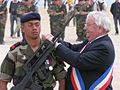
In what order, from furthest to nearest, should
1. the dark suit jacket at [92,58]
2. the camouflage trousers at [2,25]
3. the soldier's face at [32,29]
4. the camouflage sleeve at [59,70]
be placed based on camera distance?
the camouflage trousers at [2,25] → the camouflage sleeve at [59,70] → the soldier's face at [32,29] → the dark suit jacket at [92,58]

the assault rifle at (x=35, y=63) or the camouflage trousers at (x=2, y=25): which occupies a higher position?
the assault rifle at (x=35, y=63)

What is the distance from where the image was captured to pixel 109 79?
4.30m

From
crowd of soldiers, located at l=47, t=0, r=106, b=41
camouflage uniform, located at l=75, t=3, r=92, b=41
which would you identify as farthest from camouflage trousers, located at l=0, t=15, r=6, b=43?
camouflage uniform, located at l=75, t=3, r=92, b=41

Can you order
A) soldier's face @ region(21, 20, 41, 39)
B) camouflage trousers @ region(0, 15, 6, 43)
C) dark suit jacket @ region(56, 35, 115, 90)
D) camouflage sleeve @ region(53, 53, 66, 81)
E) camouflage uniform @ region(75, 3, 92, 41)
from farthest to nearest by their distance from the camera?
1. camouflage trousers @ region(0, 15, 6, 43)
2. camouflage uniform @ region(75, 3, 92, 41)
3. camouflage sleeve @ region(53, 53, 66, 81)
4. soldier's face @ region(21, 20, 41, 39)
5. dark suit jacket @ region(56, 35, 115, 90)

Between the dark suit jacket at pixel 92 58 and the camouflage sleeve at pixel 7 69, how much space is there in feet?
1.53

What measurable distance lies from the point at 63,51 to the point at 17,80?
1.73 feet

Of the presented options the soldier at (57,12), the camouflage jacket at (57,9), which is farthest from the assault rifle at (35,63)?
the camouflage jacket at (57,9)

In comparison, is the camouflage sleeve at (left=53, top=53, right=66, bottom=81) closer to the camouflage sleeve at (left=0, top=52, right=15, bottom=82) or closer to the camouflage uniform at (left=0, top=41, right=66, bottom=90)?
the camouflage uniform at (left=0, top=41, right=66, bottom=90)

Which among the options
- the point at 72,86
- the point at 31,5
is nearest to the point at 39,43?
the point at 72,86

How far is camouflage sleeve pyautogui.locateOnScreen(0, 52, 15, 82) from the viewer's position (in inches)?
171

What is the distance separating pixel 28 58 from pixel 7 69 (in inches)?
9.1

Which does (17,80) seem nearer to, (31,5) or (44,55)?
(44,55)

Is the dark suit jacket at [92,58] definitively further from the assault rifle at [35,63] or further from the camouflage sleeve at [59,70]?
the camouflage sleeve at [59,70]

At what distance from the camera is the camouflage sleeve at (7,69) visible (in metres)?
4.33
